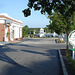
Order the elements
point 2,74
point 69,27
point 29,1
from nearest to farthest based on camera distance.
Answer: point 29,1 < point 2,74 < point 69,27

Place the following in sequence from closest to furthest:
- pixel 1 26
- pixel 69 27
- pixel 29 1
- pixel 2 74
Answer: pixel 29 1
pixel 2 74
pixel 69 27
pixel 1 26

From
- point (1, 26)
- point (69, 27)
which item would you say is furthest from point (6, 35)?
point (69, 27)

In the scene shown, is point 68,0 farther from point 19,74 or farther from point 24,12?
point 19,74

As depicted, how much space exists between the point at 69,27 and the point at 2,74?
9.18 m

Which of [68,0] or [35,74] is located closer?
[68,0]

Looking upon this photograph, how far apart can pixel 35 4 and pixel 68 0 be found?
1.41m

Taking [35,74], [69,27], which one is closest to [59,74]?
[35,74]

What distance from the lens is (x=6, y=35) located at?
33.7 meters

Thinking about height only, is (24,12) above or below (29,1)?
below

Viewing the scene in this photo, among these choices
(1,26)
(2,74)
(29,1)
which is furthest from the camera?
(1,26)

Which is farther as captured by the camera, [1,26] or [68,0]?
[1,26]

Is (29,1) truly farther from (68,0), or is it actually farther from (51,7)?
(68,0)

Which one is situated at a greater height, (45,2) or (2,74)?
(45,2)

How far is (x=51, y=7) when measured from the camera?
245 inches
